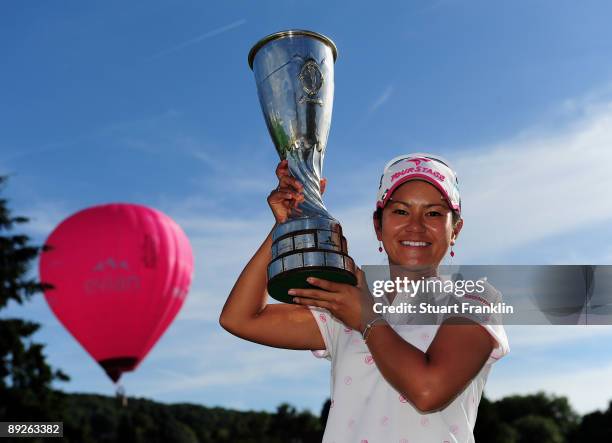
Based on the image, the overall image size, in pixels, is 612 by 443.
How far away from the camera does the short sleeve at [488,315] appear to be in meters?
3.56

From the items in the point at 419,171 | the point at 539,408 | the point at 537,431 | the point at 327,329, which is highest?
the point at 539,408

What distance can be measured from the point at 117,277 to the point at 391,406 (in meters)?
27.2

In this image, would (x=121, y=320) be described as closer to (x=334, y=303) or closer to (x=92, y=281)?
(x=92, y=281)

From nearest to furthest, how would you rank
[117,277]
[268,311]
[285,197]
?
[285,197] < [268,311] < [117,277]

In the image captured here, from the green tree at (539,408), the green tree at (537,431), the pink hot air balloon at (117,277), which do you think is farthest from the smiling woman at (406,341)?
the green tree at (539,408)

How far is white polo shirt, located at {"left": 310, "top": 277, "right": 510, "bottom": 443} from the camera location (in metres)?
3.70

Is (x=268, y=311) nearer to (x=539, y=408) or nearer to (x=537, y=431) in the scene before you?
(x=537, y=431)

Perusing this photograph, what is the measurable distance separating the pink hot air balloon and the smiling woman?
2633 cm

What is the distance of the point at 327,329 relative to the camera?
4250 millimetres

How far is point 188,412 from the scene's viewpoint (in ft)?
364

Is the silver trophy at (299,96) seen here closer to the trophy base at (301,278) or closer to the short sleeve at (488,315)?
the trophy base at (301,278)

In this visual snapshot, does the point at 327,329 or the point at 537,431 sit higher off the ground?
the point at 537,431

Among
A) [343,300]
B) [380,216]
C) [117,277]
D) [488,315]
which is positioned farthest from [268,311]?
[117,277]

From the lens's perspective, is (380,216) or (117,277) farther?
(117,277)
